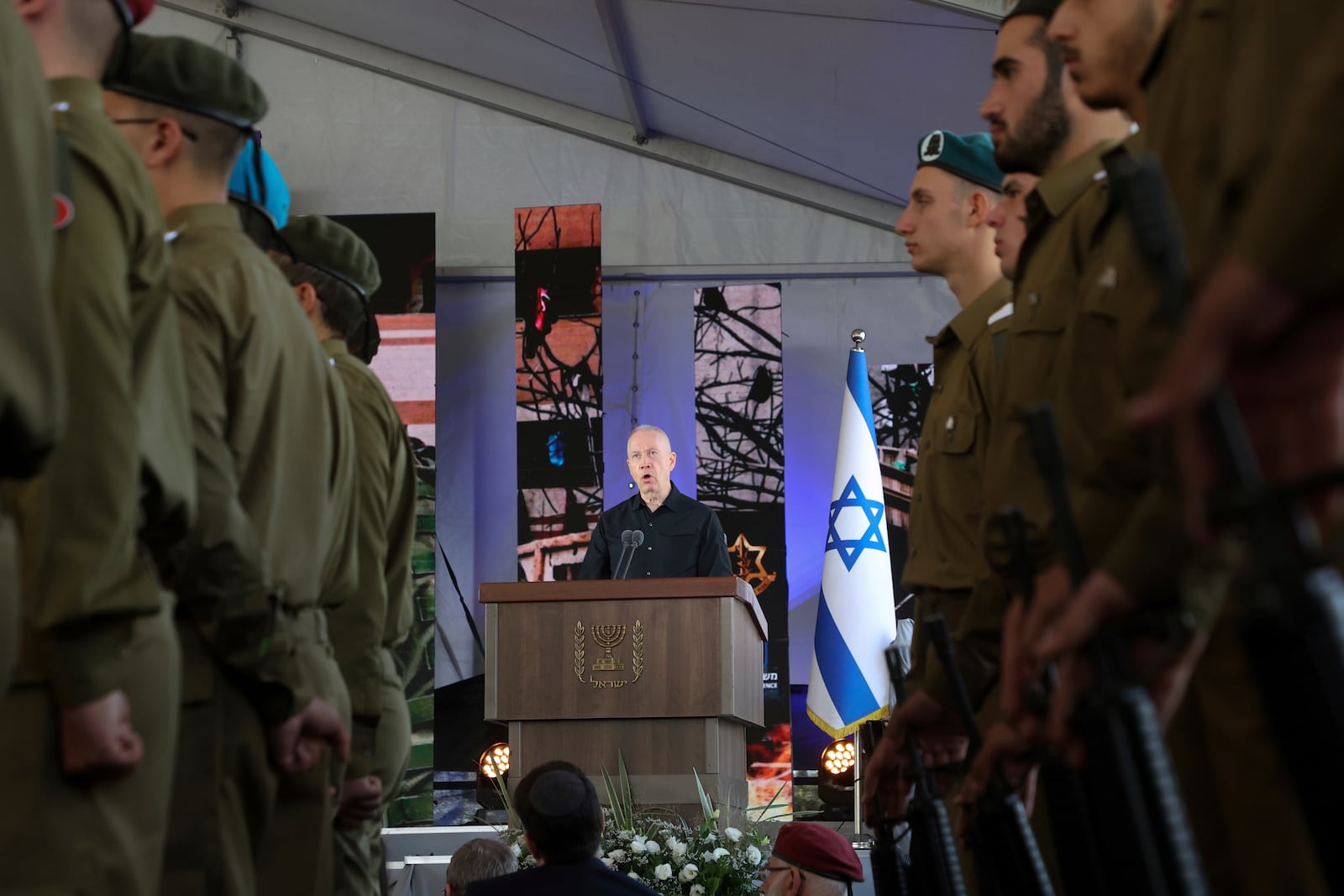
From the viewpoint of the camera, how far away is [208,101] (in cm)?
219

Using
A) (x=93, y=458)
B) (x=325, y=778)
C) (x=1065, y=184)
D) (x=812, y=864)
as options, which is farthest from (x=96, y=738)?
(x=812, y=864)

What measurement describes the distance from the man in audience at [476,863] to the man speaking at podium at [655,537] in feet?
9.39

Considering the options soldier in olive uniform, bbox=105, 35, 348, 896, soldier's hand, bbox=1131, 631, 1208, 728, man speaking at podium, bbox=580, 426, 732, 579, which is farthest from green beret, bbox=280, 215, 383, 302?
man speaking at podium, bbox=580, 426, 732, 579

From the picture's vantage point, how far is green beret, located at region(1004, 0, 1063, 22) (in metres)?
2.15

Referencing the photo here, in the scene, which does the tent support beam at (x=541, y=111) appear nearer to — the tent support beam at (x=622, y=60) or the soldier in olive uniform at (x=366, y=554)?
the tent support beam at (x=622, y=60)

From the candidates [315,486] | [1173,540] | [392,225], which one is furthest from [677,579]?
[392,225]

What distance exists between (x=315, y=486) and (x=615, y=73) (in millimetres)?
7100

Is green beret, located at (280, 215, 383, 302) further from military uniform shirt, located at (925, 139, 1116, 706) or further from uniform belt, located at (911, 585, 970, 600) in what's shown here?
military uniform shirt, located at (925, 139, 1116, 706)

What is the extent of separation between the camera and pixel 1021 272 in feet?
6.72

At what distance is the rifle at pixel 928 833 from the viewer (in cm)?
177

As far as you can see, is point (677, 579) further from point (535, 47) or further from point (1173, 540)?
point (535, 47)

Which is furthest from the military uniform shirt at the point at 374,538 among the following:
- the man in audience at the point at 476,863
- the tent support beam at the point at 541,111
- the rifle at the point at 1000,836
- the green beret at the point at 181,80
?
the tent support beam at the point at 541,111

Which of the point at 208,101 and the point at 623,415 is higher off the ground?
the point at 623,415

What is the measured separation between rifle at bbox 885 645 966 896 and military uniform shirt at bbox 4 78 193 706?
0.96 meters
